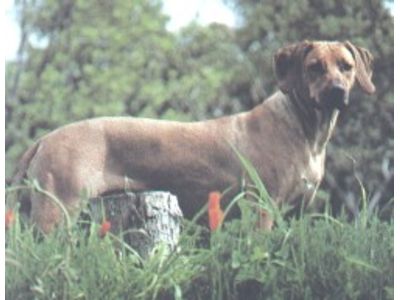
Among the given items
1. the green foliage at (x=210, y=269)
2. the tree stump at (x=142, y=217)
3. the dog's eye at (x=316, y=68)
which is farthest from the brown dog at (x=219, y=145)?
the green foliage at (x=210, y=269)

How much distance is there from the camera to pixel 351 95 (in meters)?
3.12

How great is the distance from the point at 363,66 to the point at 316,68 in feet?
0.51

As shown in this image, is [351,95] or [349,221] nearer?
[349,221]

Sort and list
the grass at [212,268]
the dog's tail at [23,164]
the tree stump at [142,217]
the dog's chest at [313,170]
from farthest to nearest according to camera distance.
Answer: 1. the dog's chest at [313,170]
2. the dog's tail at [23,164]
3. the tree stump at [142,217]
4. the grass at [212,268]

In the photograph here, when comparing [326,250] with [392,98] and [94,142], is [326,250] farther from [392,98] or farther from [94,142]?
[94,142]

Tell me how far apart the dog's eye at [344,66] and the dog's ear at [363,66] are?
2 centimetres

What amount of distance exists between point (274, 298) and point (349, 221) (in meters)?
0.48

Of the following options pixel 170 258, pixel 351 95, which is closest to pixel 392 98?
pixel 351 95

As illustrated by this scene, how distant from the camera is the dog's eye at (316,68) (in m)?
3.15

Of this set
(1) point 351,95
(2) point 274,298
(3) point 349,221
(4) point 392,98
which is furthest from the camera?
(1) point 351,95

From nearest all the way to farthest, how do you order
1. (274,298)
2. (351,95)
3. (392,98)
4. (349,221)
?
1. (274,298)
2. (349,221)
3. (392,98)
4. (351,95)

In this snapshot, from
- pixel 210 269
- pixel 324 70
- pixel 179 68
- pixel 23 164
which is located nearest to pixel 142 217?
pixel 210 269

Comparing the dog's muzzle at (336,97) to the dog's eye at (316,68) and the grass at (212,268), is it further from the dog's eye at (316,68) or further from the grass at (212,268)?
the grass at (212,268)

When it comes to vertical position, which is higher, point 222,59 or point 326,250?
point 222,59
